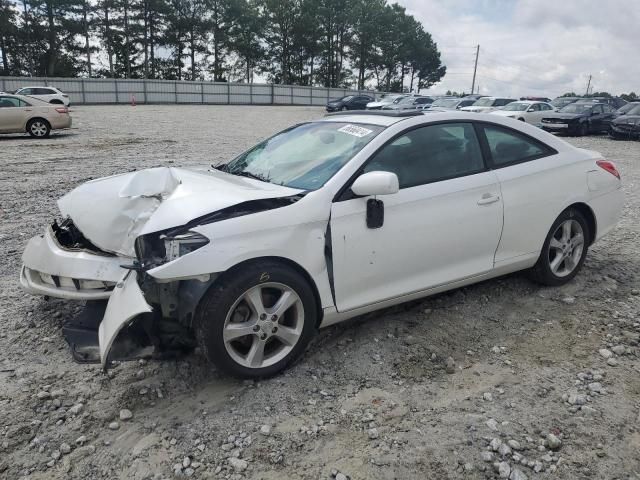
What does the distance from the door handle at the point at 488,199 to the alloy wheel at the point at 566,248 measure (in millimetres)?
859

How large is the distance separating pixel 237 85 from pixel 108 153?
1511 inches

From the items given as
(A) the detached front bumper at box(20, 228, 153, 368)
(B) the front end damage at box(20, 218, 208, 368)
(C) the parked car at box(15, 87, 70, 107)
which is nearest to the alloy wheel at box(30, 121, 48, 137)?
(C) the parked car at box(15, 87, 70, 107)

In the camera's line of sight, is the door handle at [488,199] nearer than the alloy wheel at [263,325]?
No

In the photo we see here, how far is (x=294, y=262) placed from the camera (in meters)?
3.01

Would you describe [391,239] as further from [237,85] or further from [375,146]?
[237,85]

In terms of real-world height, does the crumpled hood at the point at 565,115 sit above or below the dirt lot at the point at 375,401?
above

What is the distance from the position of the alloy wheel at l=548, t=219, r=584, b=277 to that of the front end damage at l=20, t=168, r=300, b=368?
2546 mm

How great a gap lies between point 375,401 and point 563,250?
2494mm

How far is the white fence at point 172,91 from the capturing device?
127 ft

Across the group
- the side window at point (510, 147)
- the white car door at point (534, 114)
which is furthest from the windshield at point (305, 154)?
the white car door at point (534, 114)

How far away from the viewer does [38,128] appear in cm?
1591

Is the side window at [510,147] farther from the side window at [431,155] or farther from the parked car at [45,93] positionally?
the parked car at [45,93]

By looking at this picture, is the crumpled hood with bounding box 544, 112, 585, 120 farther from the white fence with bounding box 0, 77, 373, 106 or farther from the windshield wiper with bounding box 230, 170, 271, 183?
the white fence with bounding box 0, 77, 373, 106

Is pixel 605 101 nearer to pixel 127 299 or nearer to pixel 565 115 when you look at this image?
pixel 565 115
